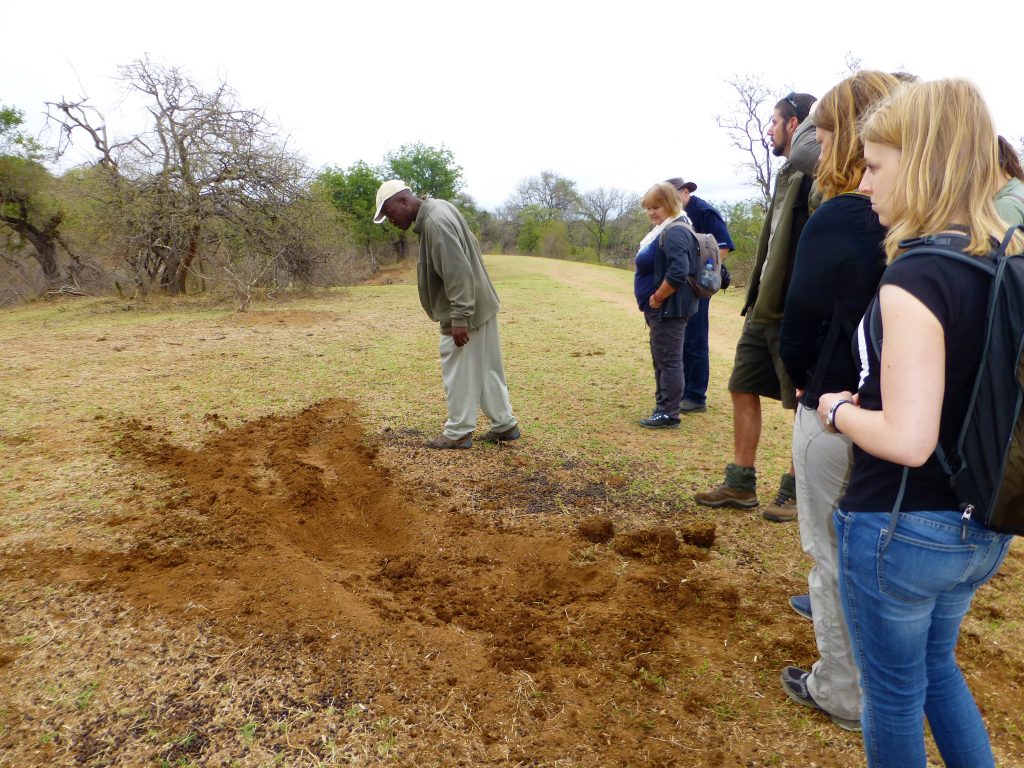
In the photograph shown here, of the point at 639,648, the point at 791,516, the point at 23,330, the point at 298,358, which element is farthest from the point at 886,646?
the point at 23,330

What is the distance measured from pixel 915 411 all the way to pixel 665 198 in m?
4.02

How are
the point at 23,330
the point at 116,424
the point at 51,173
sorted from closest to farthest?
the point at 116,424 → the point at 23,330 → the point at 51,173

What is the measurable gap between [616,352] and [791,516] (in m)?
5.24

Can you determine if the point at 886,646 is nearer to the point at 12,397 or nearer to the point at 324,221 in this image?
the point at 12,397

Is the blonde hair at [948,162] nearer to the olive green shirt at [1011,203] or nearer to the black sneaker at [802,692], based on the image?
the olive green shirt at [1011,203]

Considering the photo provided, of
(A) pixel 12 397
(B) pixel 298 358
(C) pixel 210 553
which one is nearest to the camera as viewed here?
(C) pixel 210 553

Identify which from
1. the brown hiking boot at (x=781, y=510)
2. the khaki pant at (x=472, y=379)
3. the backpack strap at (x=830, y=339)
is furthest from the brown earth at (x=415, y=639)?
the backpack strap at (x=830, y=339)

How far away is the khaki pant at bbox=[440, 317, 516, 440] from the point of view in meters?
4.87

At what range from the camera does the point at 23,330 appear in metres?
11.3

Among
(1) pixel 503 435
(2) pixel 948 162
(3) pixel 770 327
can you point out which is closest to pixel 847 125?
(2) pixel 948 162

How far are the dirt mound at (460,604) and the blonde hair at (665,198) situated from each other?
2.38 metres

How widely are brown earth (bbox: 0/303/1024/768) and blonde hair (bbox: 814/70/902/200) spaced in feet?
6.15

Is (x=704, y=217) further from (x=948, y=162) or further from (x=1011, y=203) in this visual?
(x=948, y=162)

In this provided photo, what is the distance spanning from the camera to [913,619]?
4.66ft
